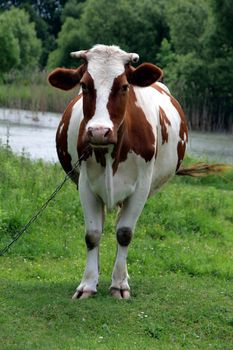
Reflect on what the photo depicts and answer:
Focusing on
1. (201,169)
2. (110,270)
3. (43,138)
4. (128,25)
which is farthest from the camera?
(128,25)

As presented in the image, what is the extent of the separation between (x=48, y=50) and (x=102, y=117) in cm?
7592

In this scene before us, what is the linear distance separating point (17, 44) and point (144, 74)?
140 ft

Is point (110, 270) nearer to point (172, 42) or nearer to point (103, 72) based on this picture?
point (103, 72)

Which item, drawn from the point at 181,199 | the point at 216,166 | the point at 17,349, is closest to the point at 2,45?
the point at 181,199

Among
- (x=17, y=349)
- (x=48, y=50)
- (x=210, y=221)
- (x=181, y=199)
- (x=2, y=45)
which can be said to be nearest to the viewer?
(x=17, y=349)

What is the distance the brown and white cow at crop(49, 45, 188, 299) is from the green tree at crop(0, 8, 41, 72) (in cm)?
3800

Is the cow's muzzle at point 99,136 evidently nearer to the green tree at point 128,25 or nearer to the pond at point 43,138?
the pond at point 43,138

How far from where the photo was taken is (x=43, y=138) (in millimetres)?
22781

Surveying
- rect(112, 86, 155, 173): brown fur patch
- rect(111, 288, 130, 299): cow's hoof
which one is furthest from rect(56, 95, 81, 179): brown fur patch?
rect(111, 288, 130, 299): cow's hoof

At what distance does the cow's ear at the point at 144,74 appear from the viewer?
5.88 metres

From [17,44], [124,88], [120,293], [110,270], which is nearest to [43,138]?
[110,270]

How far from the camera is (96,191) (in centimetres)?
607

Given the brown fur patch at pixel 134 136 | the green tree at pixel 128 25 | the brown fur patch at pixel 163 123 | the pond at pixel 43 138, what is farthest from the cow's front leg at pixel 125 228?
the green tree at pixel 128 25

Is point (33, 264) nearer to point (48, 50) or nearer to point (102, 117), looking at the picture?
point (102, 117)
